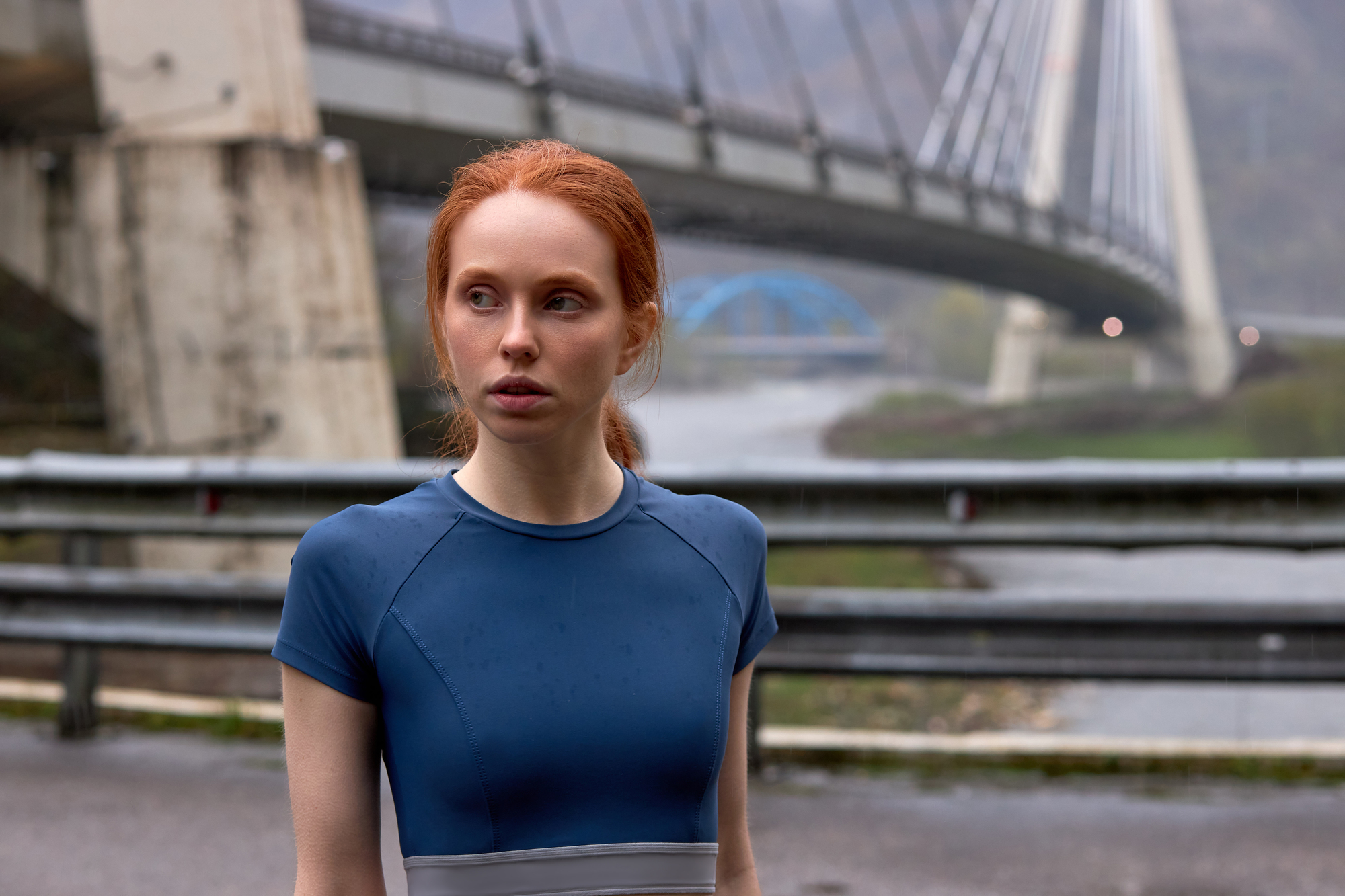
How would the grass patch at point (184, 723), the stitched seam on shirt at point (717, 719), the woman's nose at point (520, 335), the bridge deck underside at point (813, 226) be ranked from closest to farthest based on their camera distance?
the woman's nose at point (520, 335), the stitched seam on shirt at point (717, 719), the grass patch at point (184, 723), the bridge deck underside at point (813, 226)

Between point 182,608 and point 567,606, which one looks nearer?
point 567,606

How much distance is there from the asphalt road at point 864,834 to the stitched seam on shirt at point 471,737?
1.98 meters

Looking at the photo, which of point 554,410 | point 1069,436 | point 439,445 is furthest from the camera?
point 1069,436

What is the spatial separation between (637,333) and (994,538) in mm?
2585

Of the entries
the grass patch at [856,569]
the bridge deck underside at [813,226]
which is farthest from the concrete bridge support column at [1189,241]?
the grass patch at [856,569]

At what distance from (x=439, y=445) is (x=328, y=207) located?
8.19 metres

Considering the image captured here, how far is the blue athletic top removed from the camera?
1201 millimetres

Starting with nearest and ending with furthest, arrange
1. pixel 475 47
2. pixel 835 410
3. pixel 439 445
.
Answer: pixel 439 445 → pixel 475 47 → pixel 835 410

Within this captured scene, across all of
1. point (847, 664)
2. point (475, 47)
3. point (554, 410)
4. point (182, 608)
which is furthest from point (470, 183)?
point (475, 47)

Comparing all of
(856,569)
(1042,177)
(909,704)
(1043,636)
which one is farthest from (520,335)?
(1042,177)

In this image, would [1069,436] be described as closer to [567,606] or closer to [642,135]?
[642,135]

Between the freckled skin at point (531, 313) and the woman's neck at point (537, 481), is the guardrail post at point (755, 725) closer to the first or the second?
the woman's neck at point (537, 481)

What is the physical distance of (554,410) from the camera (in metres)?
1.21

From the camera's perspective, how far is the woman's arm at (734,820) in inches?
55.0
